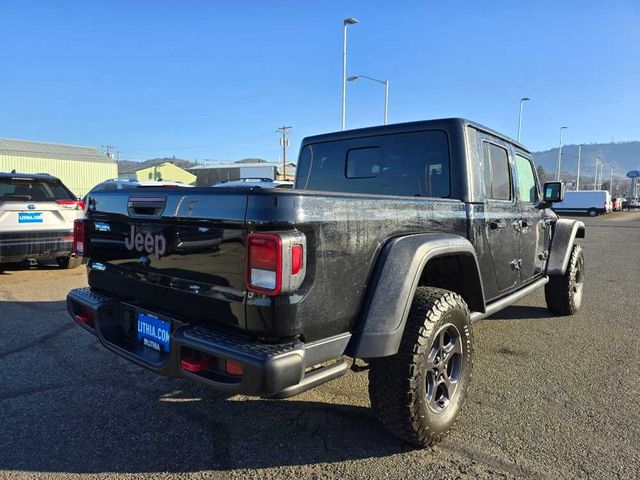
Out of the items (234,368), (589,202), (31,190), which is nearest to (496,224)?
(234,368)

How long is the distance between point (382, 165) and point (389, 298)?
1717 millimetres

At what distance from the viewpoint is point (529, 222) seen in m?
4.37

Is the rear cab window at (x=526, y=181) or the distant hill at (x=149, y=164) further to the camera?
the distant hill at (x=149, y=164)

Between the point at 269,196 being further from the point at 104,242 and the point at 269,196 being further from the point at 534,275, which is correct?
the point at 534,275

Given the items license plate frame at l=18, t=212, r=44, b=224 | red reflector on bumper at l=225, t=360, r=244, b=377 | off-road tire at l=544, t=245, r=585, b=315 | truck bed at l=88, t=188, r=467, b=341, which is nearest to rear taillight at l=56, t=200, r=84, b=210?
license plate frame at l=18, t=212, r=44, b=224

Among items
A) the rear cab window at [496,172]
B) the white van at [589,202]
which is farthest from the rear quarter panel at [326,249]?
the white van at [589,202]

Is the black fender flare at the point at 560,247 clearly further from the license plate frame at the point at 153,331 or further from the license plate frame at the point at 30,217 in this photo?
the license plate frame at the point at 30,217

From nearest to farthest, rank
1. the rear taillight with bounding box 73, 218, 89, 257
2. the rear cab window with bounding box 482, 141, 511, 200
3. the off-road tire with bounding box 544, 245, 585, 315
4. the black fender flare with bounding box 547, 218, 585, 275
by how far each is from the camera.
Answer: the rear taillight with bounding box 73, 218, 89, 257
the rear cab window with bounding box 482, 141, 511, 200
the black fender flare with bounding box 547, 218, 585, 275
the off-road tire with bounding box 544, 245, 585, 315

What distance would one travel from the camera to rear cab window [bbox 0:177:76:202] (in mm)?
6797

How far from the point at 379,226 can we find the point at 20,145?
55726 mm

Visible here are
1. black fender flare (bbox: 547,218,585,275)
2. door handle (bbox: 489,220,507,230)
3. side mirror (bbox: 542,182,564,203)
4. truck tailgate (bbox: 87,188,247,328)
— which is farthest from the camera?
black fender flare (bbox: 547,218,585,275)

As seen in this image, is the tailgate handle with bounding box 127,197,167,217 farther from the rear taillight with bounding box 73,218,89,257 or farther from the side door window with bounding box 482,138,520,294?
the side door window with bounding box 482,138,520,294

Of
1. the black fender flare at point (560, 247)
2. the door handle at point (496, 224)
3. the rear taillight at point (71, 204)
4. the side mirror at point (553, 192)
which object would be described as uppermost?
the side mirror at point (553, 192)

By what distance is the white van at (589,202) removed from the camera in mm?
41031
